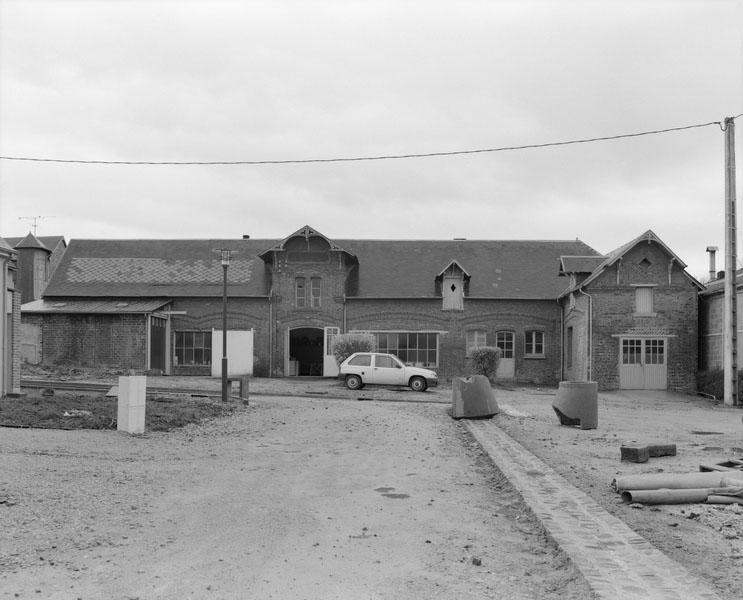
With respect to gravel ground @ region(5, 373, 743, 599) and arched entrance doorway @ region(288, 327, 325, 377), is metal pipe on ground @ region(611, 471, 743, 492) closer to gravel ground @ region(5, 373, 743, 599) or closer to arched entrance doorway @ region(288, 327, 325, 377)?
gravel ground @ region(5, 373, 743, 599)

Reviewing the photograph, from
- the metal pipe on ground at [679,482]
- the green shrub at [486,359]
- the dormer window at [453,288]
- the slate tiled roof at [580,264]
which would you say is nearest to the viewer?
the metal pipe on ground at [679,482]

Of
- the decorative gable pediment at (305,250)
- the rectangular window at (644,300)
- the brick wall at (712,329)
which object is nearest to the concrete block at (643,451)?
the brick wall at (712,329)

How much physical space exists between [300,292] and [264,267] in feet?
8.64

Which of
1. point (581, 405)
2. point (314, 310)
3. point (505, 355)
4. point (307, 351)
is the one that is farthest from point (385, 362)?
point (307, 351)

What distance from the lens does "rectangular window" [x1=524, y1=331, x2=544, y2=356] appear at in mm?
36781

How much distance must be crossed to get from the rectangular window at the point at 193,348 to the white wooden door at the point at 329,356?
5488mm

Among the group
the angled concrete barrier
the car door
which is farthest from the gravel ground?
the car door

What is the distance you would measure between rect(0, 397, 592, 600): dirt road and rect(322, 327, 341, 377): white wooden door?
2373 cm

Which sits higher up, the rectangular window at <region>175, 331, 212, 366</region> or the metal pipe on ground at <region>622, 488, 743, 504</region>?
the rectangular window at <region>175, 331, 212, 366</region>

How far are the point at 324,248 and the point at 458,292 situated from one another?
6.60 m

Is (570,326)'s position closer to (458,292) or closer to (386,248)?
(458,292)

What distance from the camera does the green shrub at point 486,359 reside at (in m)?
34.1

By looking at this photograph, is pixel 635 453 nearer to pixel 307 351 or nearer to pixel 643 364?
pixel 643 364

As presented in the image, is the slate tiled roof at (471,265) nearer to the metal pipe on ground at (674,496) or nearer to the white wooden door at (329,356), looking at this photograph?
the white wooden door at (329,356)
